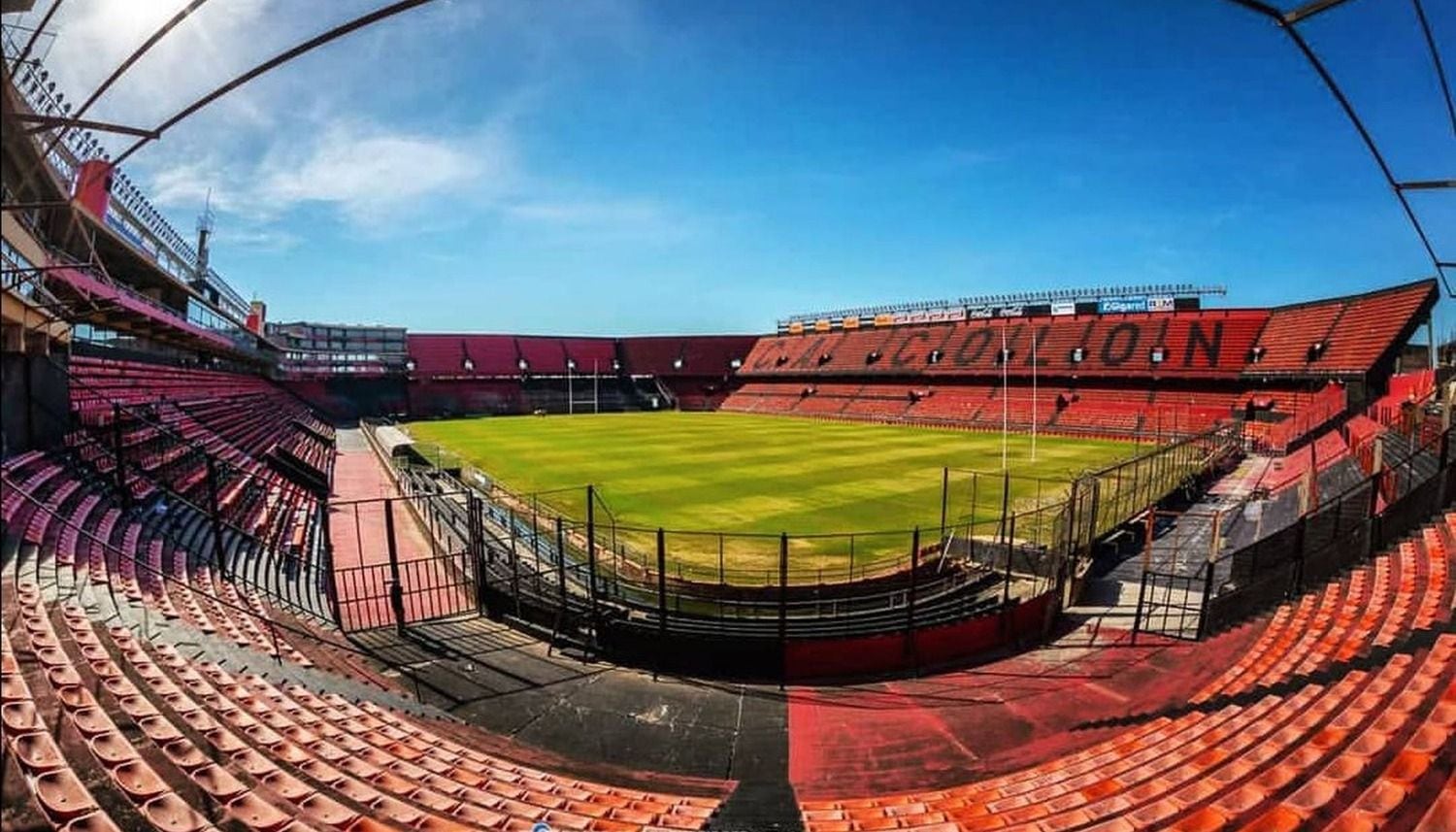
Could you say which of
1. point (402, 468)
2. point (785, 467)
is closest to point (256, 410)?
point (402, 468)

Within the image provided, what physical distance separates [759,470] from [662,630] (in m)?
18.4

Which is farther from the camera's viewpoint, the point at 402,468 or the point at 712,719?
the point at 402,468

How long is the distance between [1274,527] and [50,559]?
947 inches

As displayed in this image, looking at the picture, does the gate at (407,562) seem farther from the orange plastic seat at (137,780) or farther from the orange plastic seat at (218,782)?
the orange plastic seat at (137,780)

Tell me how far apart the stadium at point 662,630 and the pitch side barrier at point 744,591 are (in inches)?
3.8

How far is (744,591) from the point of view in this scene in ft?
42.3

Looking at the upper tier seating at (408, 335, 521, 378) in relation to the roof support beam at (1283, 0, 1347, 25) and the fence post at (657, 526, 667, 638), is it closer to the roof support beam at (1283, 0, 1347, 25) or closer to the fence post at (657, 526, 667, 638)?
the fence post at (657, 526, 667, 638)

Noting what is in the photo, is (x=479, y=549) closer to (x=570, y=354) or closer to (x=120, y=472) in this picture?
(x=120, y=472)

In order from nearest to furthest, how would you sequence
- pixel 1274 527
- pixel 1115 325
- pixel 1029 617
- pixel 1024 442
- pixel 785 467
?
pixel 1029 617 < pixel 1274 527 < pixel 785 467 < pixel 1024 442 < pixel 1115 325

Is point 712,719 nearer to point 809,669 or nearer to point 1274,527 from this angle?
point 809,669

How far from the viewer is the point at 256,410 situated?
3141 centimetres

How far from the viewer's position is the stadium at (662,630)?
5.00m

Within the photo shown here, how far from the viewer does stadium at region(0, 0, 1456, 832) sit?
5.00 metres

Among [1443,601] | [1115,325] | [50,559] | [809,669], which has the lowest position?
[809,669]
